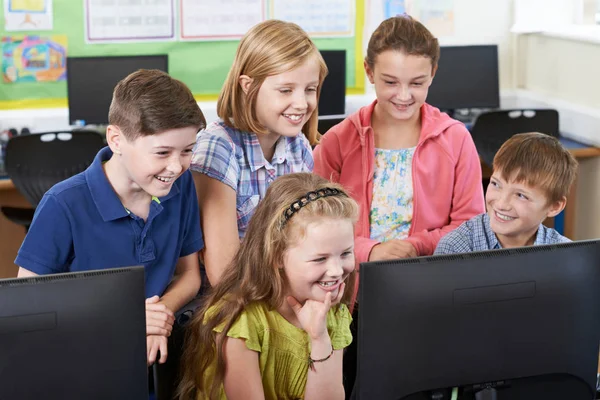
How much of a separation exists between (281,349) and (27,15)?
312cm

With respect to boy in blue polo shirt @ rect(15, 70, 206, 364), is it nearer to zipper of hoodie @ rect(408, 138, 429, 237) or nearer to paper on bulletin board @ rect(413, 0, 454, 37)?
zipper of hoodie @ rect(408, 138, 429, 237)

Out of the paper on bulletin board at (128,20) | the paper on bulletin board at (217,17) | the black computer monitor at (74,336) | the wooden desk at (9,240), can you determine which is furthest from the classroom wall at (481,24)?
the black computer monitor at (74,336)

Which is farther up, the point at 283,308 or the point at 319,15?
the point at 319,15

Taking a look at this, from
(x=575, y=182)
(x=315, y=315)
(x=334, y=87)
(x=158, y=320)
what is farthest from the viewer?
(x=334, y=87)

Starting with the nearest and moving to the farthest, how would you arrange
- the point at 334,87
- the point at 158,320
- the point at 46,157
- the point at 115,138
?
the point at 158,320
the point at 115,138
the point at 46,157
the point at 334,87

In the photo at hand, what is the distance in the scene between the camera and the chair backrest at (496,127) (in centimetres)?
385

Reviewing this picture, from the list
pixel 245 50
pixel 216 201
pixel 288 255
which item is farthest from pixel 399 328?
pixel 245 50

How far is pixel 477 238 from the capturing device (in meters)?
1.98

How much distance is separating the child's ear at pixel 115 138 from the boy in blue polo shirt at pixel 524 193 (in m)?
0.82

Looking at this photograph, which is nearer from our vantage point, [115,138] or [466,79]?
[115,138]

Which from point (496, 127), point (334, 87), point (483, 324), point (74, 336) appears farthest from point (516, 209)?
point (334, 87)

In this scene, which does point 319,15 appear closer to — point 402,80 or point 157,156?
point 402,80

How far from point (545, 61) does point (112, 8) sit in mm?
2312

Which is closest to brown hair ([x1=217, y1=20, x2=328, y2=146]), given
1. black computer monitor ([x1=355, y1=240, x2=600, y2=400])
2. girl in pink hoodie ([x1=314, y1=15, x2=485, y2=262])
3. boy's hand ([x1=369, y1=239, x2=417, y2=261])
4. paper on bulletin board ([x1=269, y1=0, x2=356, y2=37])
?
girl in pink hoodie ([x1=314, y1=15, x2=485, y2=262])
